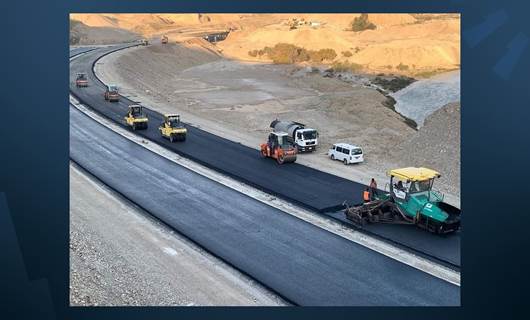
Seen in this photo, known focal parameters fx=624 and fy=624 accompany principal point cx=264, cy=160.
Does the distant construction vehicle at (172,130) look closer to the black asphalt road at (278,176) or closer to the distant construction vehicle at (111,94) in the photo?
the black asphalt road at (278,176)

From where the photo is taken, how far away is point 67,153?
65.4 feet

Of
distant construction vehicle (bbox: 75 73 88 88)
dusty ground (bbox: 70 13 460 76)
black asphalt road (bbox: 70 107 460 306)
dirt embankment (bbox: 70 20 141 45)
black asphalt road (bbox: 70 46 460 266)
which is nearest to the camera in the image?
black asphalt road (bbox: 70 107 460 306)

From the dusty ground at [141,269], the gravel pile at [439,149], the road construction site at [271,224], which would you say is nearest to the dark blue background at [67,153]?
the dusty ground at [141,269]

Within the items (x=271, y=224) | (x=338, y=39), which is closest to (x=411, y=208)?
(x=271, y=224)

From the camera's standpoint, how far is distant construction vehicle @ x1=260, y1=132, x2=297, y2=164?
97.1 ft

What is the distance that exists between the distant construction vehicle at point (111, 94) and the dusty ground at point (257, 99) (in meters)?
2.33

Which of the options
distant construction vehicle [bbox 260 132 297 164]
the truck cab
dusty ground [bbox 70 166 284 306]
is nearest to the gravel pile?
the truck cab

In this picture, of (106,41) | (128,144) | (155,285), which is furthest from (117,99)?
(155,285)

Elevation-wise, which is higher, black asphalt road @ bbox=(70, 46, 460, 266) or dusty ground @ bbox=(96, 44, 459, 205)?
dusty ground @ bbox=(96, 44, 459, 205)

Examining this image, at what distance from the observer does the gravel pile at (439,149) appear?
27.2m

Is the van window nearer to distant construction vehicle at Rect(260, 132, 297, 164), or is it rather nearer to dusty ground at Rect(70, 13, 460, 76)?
distant construction vehicle at Rect(260, 132, 297, 164)

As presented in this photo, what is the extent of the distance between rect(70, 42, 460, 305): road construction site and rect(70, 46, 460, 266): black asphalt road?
0.14ft

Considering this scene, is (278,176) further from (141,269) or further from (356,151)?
(141,269)

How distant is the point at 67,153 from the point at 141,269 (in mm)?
4461
